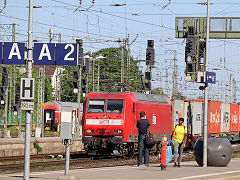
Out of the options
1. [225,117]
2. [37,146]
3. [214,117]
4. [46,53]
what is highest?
[46,53]

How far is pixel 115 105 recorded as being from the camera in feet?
97.5

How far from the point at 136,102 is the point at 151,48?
4.95 meters

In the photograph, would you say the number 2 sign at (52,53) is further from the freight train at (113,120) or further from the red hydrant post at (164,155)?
the freight train at (113,120)

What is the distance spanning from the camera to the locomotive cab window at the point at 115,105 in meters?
29.6

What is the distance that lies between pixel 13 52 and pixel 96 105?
14094 mm

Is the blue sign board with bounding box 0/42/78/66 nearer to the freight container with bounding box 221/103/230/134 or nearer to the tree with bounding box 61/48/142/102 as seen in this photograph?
the freight container with bounding box 221/103/230/134

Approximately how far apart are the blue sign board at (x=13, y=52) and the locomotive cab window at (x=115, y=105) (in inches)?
543

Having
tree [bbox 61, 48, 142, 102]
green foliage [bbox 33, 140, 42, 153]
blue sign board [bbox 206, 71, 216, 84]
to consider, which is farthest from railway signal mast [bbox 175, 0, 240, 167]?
tree [bbox 61, 48, 142, 102]

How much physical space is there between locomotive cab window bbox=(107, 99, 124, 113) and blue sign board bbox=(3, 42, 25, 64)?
45.3 ft

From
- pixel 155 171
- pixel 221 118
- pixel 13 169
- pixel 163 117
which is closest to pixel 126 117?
pixel 163 117

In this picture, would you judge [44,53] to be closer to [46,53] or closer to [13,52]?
[46,53]

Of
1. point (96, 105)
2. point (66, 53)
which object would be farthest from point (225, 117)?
point (66, 53)

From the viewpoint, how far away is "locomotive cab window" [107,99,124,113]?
29625mm

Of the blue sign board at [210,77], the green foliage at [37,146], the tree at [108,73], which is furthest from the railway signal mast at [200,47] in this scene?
the tree at [108,73]
